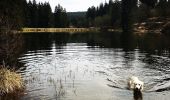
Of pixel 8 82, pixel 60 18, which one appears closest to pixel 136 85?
pixel 8 82

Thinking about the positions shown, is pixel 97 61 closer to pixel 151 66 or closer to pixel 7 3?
pixel 151 66

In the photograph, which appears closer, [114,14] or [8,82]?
[8,82]

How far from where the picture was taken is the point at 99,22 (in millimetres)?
168625

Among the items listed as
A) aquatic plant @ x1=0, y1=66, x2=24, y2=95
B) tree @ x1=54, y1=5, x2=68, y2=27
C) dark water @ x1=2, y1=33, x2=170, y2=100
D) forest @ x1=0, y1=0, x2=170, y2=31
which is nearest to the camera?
aquatic plant @ x1=0, y1=66, x2=24, y2=95

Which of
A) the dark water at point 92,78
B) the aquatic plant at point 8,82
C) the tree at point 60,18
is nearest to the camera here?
the aquatic plant at point 8,82

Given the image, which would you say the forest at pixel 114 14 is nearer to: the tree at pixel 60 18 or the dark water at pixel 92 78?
the tree at pixel 60 18

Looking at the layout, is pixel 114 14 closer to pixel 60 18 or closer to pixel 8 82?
pixel 60 18

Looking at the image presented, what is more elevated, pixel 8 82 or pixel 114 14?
pixel 114 14

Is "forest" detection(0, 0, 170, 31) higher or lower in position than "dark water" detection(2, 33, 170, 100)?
higher

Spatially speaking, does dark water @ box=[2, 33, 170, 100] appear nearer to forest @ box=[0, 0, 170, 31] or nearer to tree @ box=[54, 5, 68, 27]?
forest @ box=[0, 0, 170, 31]

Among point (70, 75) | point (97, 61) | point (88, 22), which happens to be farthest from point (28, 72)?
point (88, 22)

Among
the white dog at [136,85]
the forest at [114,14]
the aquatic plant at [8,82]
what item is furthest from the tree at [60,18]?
the white dog at [136,85]

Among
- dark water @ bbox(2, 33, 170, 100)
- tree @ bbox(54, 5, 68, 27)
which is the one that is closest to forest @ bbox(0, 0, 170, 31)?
tree @ bbox(54, 5, 68, 27)

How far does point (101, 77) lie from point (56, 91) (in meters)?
6.37
